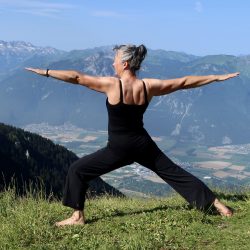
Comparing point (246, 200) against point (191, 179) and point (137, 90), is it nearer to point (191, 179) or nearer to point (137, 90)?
point (191, 179)

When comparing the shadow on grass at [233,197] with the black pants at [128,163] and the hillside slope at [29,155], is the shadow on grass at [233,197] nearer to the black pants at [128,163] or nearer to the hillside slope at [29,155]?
the black pants at [128,163]

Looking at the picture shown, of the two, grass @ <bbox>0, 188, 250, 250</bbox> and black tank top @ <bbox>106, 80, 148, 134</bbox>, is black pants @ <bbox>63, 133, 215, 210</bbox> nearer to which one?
black tank top @ <bbox>106, 80, 148, 134</bbox>

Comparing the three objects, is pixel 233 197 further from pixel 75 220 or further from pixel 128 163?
pixel 75 220

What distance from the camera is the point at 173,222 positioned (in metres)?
7.48

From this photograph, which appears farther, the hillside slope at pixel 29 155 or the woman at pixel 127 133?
the hillside slope at pixel 29 155

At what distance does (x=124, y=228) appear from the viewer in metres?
7.29

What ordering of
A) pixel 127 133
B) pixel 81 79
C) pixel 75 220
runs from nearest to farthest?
pixel 81 79 < pixel 127 133 < pixel 75 220

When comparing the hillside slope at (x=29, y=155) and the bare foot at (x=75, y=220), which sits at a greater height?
the bare foot at (x=75, y=220)

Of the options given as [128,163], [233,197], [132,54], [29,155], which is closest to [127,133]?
[128,163]

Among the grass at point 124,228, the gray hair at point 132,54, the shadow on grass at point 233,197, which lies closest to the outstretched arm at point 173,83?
the gray hair at point 132,54

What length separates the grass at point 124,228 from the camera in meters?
6.58

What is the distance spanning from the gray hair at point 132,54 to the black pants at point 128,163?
1.13 meters

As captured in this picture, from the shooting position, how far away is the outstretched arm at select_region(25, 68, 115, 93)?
23.6 feet

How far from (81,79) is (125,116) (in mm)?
867
